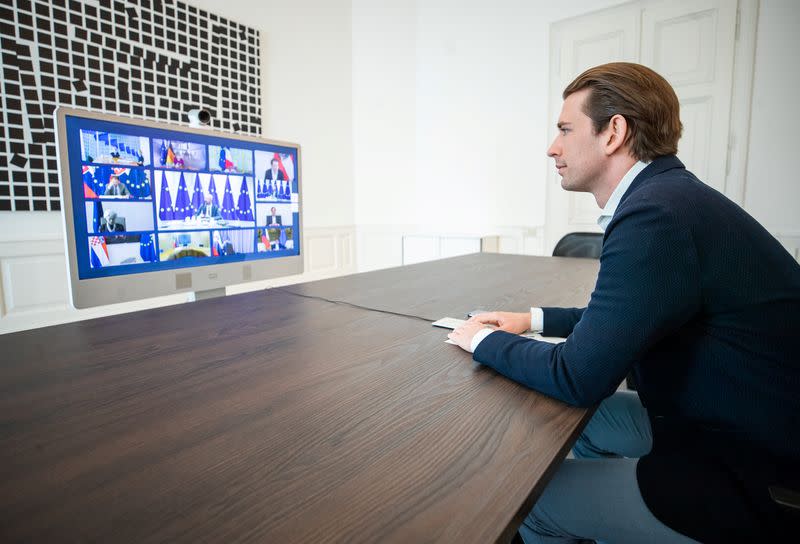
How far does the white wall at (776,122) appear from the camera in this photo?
116 inches

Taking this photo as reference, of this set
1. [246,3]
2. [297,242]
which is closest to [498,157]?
[246,3]

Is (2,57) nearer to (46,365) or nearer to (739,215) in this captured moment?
(46,365)

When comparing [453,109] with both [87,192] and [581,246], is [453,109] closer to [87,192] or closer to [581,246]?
[581,246]

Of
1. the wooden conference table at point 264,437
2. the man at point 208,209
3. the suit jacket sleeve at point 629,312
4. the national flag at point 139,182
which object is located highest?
the national flag at point 139,182

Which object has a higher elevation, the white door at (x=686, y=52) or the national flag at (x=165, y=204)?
the white door at (x=686, y=52)

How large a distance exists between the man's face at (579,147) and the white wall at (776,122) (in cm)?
301

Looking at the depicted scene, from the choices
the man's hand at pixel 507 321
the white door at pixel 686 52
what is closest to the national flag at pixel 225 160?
the man's hand at pixel 507 321

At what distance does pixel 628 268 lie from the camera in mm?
696

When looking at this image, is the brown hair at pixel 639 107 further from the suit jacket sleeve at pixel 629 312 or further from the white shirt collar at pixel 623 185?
the suit jacket sleeve at pixel 629 312

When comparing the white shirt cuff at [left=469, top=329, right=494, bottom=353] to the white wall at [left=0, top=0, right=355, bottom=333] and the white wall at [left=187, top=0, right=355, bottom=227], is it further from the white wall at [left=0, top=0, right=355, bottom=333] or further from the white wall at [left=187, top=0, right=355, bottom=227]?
the white wall at [left=187, top=0, right=355, bottom=227]

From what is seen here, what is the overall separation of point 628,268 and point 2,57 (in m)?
3.64

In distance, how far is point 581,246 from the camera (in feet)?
8.45

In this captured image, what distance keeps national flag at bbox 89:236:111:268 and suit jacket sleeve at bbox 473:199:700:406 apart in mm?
1181

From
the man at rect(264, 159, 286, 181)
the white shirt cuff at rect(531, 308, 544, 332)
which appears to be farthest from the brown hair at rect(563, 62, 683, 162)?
the man at rect(264, 159, 286, 181)
